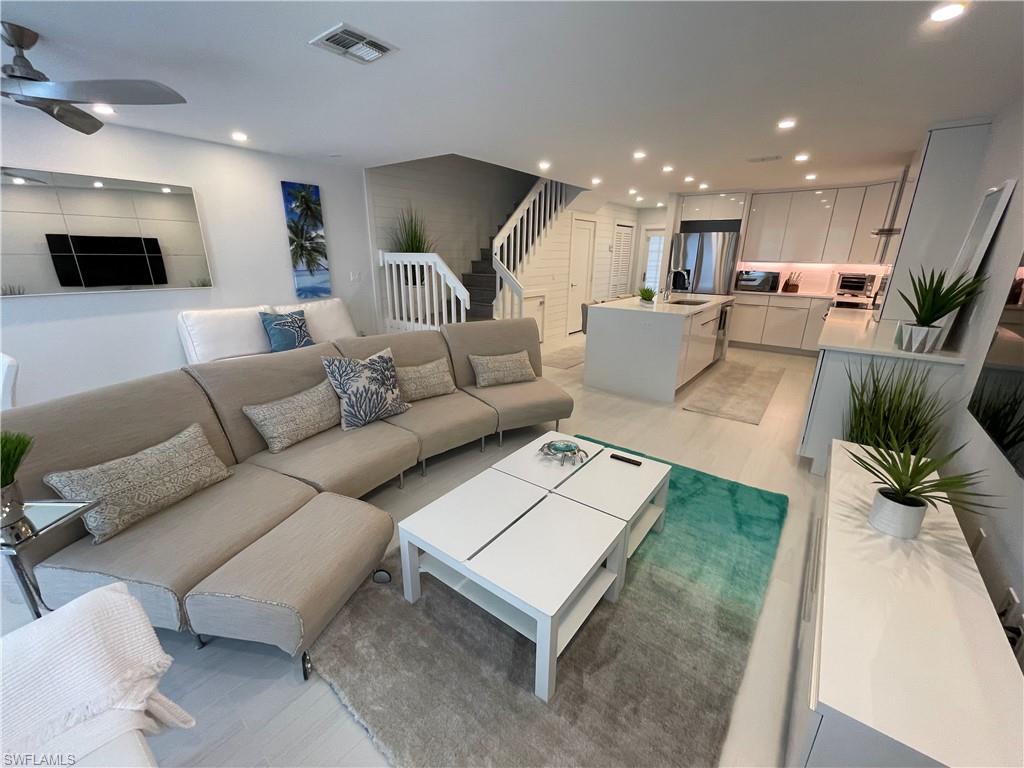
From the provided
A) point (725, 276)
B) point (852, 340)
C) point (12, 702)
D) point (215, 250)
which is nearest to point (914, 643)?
point (12, 702)

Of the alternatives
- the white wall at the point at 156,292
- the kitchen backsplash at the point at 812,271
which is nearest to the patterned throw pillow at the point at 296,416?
the white wall at the point at 156,292

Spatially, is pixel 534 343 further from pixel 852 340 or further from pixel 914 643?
pixel 914 643

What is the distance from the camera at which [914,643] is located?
1073 millimetres

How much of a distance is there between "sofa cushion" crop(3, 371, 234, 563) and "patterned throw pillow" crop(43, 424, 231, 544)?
2.3 inches

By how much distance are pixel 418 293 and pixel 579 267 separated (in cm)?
352

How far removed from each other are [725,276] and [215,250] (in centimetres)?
661

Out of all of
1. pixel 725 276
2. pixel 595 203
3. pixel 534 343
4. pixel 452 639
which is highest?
pixel 595 203

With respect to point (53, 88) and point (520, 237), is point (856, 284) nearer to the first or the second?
point (520, 237)

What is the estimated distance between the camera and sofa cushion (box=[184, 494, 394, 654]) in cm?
131

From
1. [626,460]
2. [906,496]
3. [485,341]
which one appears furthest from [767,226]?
[906,496]

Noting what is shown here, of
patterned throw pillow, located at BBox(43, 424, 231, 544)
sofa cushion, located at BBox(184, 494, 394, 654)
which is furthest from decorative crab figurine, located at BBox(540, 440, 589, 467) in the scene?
patterned throw pillow, located at BBox(43, 424, 231, 544)

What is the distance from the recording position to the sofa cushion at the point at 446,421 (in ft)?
8.43

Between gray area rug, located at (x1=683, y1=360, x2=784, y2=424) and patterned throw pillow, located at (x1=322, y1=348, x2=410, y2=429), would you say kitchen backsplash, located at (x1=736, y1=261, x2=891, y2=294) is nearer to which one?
gray area rug, located at (x1=683, y1=360, x2=784, y2=424)

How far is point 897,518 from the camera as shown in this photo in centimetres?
145
